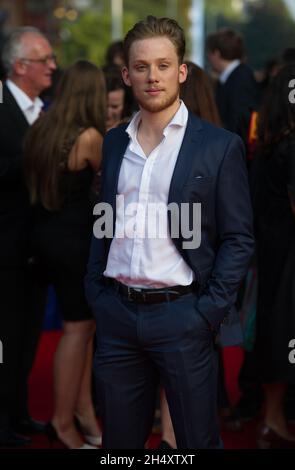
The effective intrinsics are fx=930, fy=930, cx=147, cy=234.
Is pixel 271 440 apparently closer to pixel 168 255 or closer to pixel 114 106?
pixel 168 255

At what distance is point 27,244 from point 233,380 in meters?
1.80

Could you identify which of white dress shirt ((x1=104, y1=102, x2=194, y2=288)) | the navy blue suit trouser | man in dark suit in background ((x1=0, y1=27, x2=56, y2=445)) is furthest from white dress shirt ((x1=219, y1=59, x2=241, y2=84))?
the navy blue suit trouser

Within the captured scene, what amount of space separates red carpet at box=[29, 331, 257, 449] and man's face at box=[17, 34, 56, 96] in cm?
178

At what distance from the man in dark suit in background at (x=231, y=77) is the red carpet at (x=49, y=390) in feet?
5.40

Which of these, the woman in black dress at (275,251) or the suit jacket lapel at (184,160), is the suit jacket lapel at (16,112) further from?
the suit jacket lapel at (184,160)

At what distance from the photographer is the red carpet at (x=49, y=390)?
15.5 feet

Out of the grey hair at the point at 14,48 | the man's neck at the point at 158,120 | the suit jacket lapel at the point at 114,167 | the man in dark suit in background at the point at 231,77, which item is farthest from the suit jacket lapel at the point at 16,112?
the man in dark suit in background at the point at 231,77

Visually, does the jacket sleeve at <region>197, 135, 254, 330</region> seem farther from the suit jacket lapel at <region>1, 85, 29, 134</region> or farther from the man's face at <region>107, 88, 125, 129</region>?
the man's face at <region>107, 88, 125, 129</region>

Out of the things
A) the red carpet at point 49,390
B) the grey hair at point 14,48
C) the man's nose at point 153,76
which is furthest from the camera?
the grey hair at point 14,48

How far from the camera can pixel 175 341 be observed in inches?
122

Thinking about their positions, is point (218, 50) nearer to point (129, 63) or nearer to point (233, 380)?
point (233, 380)

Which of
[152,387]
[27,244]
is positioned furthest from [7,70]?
[152,387]

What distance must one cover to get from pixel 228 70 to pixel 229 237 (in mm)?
4396

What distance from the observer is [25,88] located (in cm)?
490
